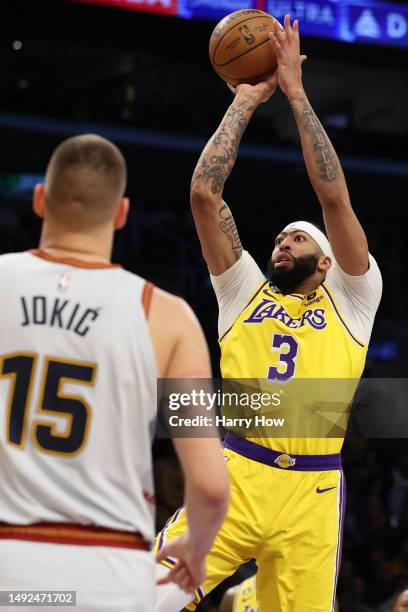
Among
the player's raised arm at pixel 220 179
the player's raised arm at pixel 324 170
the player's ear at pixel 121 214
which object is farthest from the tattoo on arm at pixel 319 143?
the player's ear at pixel 121 214

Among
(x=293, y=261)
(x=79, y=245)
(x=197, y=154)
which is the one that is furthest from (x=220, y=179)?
(x=197, y=154)

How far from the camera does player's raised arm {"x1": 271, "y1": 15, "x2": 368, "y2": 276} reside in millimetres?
4496

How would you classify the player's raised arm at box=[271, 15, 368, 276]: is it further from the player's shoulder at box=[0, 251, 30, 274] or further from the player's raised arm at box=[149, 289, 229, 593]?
the player's shoulder at box=[0, 251, 30, 274]

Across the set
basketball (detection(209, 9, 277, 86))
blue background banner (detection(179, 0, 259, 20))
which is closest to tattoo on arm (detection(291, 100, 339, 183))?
basketball (detection(209, 9, 277, 86))

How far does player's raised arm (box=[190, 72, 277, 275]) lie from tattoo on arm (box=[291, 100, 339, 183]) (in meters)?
0.20

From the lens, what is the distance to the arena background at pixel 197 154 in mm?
10859

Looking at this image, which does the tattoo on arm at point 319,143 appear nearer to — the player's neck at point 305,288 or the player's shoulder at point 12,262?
the player's neck at point 305,288

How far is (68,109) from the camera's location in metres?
13.8

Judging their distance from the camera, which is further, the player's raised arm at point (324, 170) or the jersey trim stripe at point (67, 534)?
the player's raised arm at point (324, 170)

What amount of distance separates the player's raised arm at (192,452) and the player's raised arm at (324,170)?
193 cm

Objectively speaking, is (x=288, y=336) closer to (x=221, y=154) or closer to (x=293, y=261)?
(x=293, y=261)

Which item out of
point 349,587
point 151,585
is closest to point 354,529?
point 349,587

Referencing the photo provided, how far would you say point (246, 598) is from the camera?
17.3 feet

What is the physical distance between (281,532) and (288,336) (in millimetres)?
899
